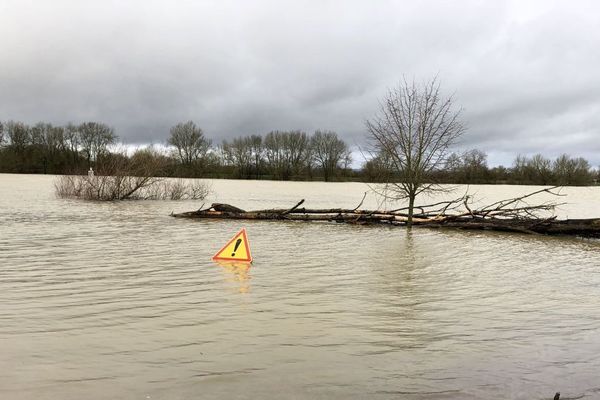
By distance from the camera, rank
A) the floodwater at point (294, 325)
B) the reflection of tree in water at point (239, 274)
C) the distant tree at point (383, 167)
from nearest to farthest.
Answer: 1. the floodwater at point (294, 325)
2. the reflection of tree in water at point (239, 274)
3. the distant tree at point (383, 167)

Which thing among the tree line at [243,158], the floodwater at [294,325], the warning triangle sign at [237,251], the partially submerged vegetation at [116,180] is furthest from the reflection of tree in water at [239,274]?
the tree line at [243,158]

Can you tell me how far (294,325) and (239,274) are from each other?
3481mm

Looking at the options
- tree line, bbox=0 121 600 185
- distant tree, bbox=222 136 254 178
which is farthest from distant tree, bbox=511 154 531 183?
distant tree, bbox=222 136 254 178

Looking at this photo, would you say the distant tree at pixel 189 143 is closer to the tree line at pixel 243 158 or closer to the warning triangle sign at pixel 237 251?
the tree line at pixel 243 158

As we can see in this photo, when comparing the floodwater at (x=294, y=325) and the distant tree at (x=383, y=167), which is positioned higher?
the distant tree at (x=383, y=167)

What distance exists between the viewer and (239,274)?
9.54 metres

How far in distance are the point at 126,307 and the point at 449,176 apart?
17.1m

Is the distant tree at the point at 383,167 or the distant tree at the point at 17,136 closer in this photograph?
the distant tree at the point at 383,167

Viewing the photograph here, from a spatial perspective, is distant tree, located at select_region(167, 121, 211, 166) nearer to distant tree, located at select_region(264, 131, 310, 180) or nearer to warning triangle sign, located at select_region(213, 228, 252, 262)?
distant tree, located at select_region(264, 131, 310, 180)

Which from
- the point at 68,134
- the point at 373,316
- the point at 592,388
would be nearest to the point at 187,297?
the point at 373,316

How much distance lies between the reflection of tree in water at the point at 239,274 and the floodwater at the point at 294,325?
0.06m

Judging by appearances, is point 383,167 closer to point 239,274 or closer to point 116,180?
point 239,274

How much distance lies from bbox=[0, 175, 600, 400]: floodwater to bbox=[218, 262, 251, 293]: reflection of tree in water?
2.4 inches

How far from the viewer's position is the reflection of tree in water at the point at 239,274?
854 centimetres
